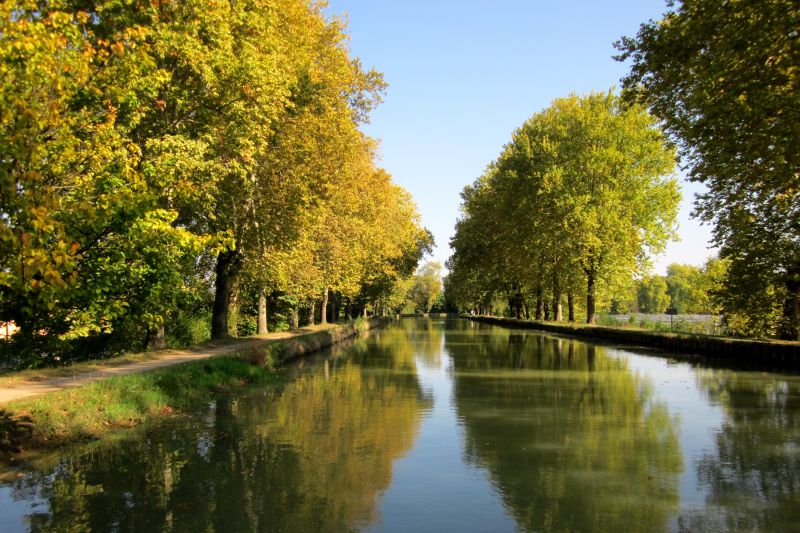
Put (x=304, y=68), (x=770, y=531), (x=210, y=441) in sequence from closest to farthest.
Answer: (x=770, y=531), (x=210, y=441), (x=304, y=68)

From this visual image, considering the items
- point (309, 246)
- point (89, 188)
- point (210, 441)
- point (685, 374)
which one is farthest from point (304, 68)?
point (685, 374)

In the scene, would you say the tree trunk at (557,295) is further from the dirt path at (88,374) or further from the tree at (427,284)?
the tree at (427,284)

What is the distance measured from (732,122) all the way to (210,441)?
16320mm

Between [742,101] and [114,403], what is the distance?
1764 centimetres

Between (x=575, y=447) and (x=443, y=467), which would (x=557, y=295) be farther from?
(x=443, y=467)

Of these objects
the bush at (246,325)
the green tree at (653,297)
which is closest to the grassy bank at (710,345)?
the bush at (246,325)

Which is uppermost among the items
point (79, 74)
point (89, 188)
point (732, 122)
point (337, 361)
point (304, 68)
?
point (304, 68)

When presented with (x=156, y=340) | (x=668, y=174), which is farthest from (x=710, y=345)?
(x=156, y=340)

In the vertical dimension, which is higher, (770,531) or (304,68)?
(304,68)

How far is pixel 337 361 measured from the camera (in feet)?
92.0

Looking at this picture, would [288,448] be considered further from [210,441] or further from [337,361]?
[337,361]

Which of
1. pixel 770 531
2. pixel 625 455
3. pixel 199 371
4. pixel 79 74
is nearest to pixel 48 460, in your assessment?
pixel 79 74

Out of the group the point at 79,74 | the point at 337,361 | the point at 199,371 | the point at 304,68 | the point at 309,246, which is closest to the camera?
the point at 79,74

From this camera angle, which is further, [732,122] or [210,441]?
[732,122]
